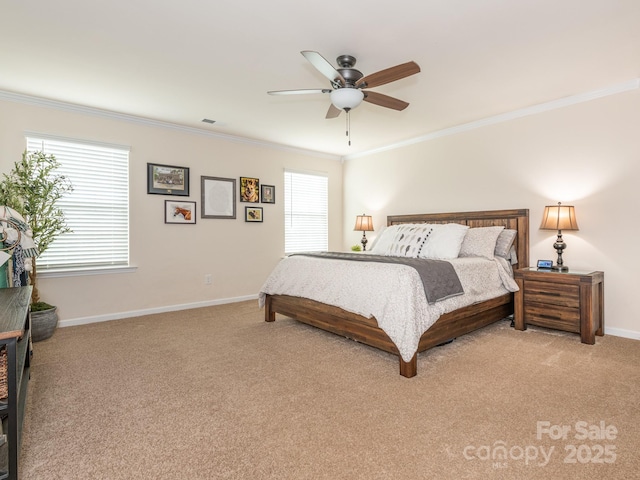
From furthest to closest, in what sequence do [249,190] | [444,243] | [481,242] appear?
1. [249,190]
2. [481,242]
3. [444,243]

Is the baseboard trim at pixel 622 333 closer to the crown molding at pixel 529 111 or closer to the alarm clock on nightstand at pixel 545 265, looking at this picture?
the alarm clock on nightstand at pixel 545 265

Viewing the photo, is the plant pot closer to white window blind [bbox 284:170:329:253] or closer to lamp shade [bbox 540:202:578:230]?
white window blind [bbox 284:170:329:253]

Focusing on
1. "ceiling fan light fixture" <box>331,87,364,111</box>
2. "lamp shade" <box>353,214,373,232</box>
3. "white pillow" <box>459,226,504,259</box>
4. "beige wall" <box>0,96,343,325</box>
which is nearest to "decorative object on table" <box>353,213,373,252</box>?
"lamp shade" <box>353,214,373,232</box>

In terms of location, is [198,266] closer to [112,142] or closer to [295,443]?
[112,142]

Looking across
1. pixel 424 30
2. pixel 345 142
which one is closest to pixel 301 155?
pixel 345 142

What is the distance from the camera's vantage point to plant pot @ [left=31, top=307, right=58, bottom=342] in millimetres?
3219

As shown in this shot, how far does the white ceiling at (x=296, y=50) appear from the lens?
217 cm

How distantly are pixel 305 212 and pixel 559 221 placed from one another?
3587 millimetres

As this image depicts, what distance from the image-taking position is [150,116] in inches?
163

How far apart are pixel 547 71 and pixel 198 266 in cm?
441

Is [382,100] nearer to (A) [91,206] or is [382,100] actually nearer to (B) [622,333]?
(B) [622,333]

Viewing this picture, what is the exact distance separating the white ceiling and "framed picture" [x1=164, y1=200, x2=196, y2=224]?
3.72 feet

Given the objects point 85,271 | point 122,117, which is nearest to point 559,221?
point 122,117

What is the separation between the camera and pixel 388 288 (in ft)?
8.56
